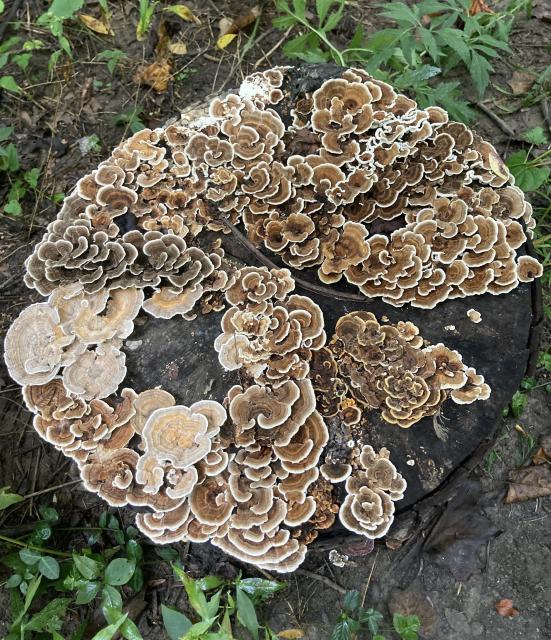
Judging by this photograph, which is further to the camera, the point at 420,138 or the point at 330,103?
the point at 330,103

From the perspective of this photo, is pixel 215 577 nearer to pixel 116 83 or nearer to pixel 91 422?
pixel 91 422

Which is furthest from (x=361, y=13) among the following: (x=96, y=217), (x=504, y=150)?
(x=96, y=217)

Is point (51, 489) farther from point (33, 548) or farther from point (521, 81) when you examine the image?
point (521, 81)

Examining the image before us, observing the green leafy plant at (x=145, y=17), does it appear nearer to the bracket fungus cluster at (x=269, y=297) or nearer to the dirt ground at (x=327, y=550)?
the dirt ground at (x=327, y=550)

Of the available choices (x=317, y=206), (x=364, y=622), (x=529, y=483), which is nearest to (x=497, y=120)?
(x=317, y=206)

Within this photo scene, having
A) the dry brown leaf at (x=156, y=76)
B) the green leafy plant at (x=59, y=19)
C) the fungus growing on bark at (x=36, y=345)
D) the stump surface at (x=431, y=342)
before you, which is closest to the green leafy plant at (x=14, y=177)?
the green leafy plant at (x=59, y=19)

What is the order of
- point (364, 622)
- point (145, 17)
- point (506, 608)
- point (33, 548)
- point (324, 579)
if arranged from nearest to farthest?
point (33, 548), point (364, 622), point (506, 608), point (324, 579), point (145, 17)
